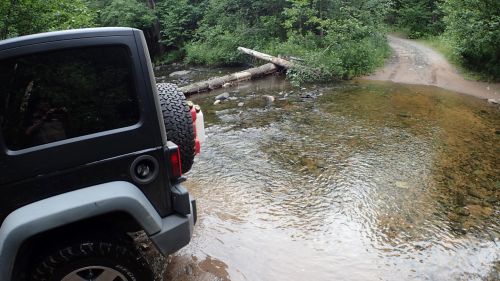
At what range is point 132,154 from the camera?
9.07 feet

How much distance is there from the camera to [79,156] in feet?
8.54

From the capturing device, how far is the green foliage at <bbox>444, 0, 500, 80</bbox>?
36.8 feet

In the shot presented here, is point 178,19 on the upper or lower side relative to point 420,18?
upper

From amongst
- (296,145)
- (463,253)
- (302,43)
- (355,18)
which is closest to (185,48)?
(302,43)

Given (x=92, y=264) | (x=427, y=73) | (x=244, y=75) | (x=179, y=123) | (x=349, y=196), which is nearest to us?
(x=92, y=264)

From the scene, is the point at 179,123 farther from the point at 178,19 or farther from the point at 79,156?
the point at 178,19

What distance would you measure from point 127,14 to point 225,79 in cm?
1119

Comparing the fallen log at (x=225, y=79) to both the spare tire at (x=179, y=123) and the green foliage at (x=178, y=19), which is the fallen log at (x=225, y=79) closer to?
the spare tire at (x=179, y=123)

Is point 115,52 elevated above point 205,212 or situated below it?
above

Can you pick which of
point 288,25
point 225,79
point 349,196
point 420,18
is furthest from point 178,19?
point 349,196

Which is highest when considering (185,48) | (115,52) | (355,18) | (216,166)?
(115,52)

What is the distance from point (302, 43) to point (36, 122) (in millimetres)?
14417

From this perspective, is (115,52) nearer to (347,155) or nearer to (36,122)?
(36,122)

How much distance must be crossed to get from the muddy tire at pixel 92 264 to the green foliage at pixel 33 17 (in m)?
6.64
